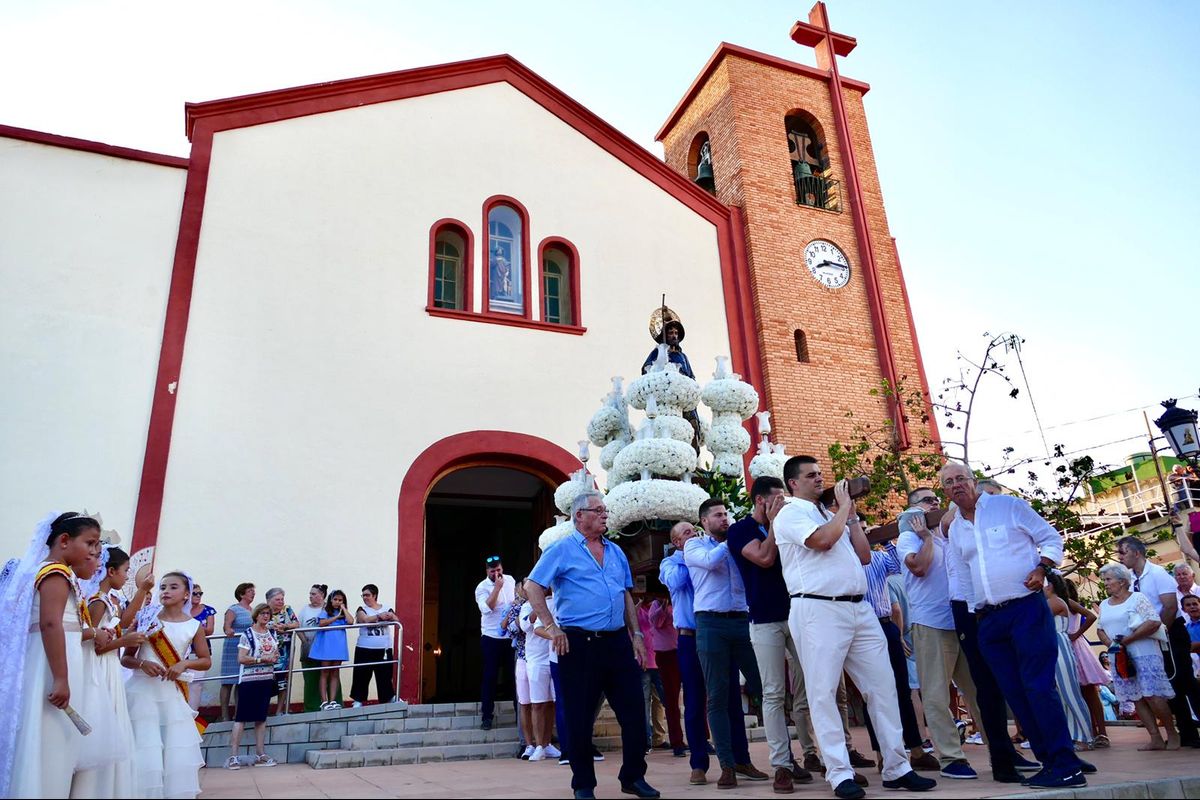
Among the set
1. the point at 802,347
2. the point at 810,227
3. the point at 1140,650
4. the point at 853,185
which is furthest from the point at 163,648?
the point at 853,185

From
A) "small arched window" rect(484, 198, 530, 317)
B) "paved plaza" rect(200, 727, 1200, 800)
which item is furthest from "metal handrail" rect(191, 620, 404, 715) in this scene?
"small arched window" rect(484, 198, 530, 317)

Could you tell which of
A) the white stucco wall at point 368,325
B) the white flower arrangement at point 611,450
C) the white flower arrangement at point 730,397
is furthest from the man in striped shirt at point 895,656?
the white stucco wall at point 368,325

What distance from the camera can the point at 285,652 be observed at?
8922 millimetres

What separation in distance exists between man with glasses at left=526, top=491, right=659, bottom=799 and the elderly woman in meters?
Answer: 4.08

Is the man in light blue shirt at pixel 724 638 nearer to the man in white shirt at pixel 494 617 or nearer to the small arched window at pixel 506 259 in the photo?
the man in white shirt at pixel 494 617

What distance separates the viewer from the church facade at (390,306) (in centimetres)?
984

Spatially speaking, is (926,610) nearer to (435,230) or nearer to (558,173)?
(435,230)

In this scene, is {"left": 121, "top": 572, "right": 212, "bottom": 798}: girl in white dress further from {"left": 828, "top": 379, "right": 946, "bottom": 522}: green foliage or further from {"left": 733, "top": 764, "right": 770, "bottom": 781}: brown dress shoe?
{"left": 828, "top": 379, "right": 946, "bottom": 522}: green foliage

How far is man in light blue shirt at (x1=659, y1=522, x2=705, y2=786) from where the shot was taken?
206 inches

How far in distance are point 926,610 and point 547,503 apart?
721 cm

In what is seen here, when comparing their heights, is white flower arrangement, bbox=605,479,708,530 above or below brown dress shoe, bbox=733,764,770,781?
above

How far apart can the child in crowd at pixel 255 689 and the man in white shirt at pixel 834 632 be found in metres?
4.81

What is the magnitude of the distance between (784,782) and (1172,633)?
12.7ft

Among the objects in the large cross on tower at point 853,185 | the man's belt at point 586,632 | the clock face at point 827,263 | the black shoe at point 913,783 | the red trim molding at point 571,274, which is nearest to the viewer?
the black shoe at point 913,783
